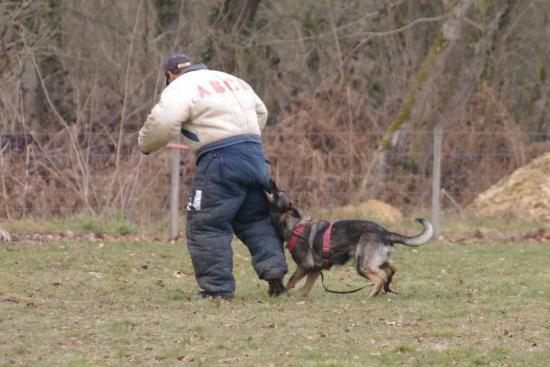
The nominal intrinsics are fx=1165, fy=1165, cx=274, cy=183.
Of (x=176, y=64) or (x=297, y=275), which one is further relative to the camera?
(x=297, y=275)

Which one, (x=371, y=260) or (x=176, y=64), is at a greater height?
(x=176, y=64)

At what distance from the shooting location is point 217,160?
9.63m

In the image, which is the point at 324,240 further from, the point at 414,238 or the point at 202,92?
the point at 202,92

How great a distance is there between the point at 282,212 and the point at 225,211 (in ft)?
1.81

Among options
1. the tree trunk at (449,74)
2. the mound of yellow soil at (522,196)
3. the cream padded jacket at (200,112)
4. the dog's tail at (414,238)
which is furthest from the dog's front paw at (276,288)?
the tree trunk at (449,74)

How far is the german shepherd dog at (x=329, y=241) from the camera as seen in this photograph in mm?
9961

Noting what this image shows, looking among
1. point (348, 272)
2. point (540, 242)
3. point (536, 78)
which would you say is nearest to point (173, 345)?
point (348, 272)

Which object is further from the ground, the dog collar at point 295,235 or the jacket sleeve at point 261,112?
the jacket sleeve at point 261,112

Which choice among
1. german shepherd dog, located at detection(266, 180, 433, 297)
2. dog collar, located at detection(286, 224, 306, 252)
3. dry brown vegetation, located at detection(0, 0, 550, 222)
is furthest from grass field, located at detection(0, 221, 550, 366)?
dry brown vegetation, located at detection(0, 0, 550, 222)

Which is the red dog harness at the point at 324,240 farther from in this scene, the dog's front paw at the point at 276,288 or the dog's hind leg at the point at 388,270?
the dog's hind leg at the point at 388,270

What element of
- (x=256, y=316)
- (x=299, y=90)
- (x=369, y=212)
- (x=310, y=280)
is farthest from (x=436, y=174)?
(x=299, y=90)

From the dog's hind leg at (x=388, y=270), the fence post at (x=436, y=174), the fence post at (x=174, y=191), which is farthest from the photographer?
the fence post at (x=436, y=174)

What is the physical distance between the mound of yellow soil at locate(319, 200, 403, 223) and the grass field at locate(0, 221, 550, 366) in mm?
3094

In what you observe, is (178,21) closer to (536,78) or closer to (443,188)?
(443,188)
